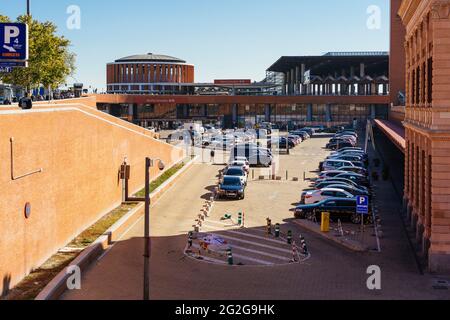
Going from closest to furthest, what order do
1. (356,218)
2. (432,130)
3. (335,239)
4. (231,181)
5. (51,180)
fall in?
1. (432,130)
2. (51,180)
3. (335,239)
4. (356,218)
5. (231,181)

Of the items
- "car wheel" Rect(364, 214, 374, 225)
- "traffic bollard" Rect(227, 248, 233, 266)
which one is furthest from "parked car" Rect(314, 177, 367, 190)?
"traffic bollard" Rect(227, 248, 233, 266)

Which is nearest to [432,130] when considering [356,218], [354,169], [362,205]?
[362,205]

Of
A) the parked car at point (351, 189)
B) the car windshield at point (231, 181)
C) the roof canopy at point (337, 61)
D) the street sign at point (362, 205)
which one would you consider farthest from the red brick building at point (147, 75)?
the street sign at point (362, 205)

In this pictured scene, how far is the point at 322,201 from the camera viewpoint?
35312mm

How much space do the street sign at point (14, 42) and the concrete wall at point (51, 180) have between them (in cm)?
264

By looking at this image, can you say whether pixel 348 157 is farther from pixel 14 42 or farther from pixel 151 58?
pixel 151 58

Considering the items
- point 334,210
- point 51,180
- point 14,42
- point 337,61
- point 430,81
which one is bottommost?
point 334,210

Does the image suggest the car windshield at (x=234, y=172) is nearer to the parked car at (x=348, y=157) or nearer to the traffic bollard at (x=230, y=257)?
the parked car at (x=348, y=157)

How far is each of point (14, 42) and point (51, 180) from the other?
236 inches

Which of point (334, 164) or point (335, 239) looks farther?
point (334, 164)

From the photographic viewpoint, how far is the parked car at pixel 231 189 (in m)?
41.7

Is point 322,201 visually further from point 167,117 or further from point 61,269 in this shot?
point 167,117

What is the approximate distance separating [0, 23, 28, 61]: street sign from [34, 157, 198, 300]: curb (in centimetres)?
810

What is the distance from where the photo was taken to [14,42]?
2853 centimetres
